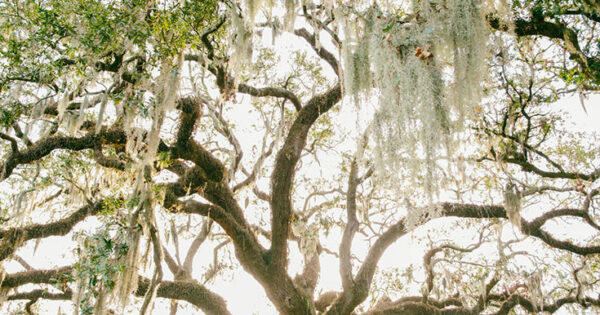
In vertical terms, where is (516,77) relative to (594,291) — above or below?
above

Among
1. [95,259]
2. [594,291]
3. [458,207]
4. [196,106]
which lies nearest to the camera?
[95,259]

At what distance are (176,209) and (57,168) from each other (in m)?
2.40

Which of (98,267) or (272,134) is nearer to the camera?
(98,267)

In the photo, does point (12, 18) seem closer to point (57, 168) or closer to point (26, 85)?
point (26, 85)

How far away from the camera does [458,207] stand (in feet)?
16.6

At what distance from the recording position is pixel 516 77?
5.36 metres

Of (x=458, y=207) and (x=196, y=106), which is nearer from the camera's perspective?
(x=196, y=106)

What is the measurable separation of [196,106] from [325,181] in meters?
3.77

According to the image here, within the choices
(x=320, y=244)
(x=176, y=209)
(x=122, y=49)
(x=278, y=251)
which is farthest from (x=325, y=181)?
(x=122, y=49)

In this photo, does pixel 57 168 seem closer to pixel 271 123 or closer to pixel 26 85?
pixel 26 85

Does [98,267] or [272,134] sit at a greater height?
[272,134]

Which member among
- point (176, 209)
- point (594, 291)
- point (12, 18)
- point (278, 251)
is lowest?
point (594, 291)

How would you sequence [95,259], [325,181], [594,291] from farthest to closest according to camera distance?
[325,181] → [594,291] → [95,259]

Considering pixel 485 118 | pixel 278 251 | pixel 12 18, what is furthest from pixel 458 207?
pixel 12 18
